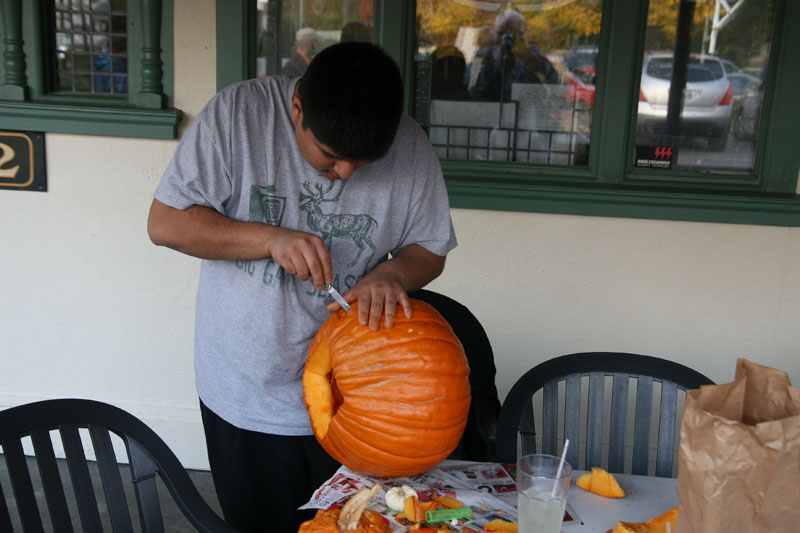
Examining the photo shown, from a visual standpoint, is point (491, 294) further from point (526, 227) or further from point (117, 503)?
point (117, 503)

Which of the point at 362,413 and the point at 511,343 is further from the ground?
the point at 362,413

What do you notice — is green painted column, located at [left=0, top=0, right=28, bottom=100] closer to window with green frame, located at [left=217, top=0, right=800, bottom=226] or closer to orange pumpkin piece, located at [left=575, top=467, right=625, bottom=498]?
Answer: window with green frame, located at [left=217, top=0, right=800, bottom=226]

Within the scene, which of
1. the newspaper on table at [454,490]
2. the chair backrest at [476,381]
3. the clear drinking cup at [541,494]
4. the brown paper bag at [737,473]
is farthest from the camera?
the chair backrest at [476,381]

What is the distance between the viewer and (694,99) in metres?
3.20

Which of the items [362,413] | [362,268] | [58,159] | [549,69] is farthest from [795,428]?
[58,159]

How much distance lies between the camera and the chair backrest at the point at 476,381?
239 centimetres

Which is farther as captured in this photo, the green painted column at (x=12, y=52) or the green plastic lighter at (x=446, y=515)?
the green painted column at (x=12, y=52)

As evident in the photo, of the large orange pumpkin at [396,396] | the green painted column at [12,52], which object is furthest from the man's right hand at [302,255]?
the green painted column at [12,52]

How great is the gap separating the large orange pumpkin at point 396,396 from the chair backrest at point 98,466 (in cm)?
35

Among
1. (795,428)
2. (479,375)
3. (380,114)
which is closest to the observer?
(795,428)

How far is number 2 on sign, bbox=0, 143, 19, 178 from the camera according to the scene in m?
3.22

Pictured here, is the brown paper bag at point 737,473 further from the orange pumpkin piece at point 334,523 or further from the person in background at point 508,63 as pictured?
the person in background at point 508,63

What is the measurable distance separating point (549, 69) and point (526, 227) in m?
0.74

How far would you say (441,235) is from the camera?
188 centimetres
